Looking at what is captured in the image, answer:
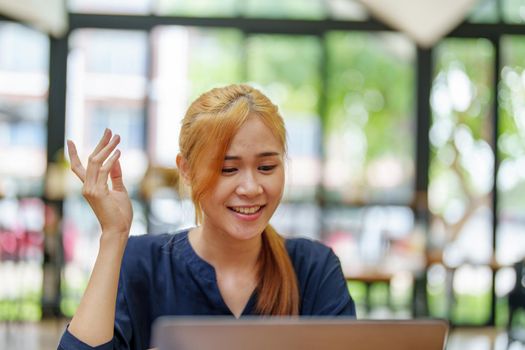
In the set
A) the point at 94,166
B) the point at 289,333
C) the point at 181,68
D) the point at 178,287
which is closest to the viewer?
the point at 289,333

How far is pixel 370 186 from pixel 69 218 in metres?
2.66

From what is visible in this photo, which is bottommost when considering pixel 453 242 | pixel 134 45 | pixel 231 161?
pixel 453 242

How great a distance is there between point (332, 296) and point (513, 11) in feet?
22.6

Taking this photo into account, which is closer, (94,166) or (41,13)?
(94,166)

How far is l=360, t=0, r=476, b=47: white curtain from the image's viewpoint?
275 inches

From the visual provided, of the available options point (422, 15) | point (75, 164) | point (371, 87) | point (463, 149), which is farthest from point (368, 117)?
point (75, 164)

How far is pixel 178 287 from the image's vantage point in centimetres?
184

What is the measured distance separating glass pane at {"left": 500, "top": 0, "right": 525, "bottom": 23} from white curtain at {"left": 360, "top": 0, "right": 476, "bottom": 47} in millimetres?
360

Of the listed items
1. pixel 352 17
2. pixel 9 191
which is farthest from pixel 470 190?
pixel 9 191

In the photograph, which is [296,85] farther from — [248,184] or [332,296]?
[248,184]

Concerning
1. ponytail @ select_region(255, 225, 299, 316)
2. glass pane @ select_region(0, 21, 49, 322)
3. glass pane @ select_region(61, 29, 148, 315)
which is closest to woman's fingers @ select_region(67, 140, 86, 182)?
ponytail @ select_region(255, 225, 299, 316)

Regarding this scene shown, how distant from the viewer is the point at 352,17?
8156 mm

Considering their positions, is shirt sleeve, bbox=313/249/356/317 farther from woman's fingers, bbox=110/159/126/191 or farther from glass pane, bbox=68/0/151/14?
glass pane, bbox=68/0/151/14

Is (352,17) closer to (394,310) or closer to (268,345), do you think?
(394,310)
